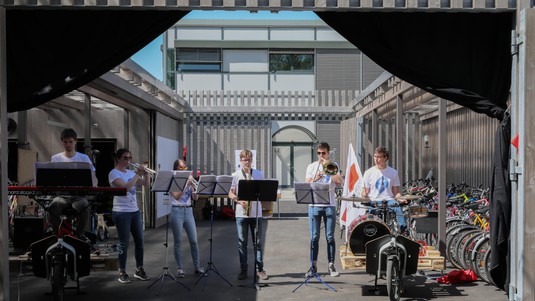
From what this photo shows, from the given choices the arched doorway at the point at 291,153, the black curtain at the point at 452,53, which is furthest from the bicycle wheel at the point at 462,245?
the arched doorway at the point at 291,153

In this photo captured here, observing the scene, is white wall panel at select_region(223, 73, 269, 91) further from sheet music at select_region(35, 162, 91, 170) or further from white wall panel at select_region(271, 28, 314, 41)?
sheet music at select_region(35, 162, 91, 170)

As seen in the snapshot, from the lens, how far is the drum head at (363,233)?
663 cm

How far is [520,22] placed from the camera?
17.7ft

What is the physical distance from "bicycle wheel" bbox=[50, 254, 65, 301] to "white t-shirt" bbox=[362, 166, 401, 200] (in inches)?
151

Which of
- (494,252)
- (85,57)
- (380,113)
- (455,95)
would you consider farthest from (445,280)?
(380,113)

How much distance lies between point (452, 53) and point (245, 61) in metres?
19.5

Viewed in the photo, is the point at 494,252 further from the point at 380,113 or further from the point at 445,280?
the point at 380,113

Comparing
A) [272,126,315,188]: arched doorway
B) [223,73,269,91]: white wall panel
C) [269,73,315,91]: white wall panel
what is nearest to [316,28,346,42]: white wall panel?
[269,73,315,91]: white wall panel

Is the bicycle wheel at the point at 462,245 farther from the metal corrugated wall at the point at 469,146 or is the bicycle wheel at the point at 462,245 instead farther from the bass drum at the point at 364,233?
the metal corrugated wall at the point at 469,146

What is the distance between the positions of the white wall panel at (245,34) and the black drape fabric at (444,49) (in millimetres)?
19481

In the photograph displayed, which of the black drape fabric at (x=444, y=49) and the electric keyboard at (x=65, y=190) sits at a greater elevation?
the black drape fabric at (x=444, y=49)

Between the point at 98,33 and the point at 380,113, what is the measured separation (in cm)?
815

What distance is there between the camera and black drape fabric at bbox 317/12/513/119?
5.91 metres

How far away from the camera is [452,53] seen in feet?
19.8
